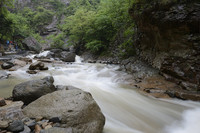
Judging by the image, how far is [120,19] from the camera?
42.2 ft

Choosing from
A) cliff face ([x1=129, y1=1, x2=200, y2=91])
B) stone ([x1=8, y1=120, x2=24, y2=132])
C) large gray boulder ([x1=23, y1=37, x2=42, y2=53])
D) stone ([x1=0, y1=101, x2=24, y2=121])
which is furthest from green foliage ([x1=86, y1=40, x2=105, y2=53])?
stone ([x1=8, y1=120, x2=24, y2=132])

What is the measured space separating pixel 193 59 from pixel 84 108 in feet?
16.2

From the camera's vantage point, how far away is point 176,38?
597cm

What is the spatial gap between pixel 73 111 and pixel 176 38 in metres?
5.65

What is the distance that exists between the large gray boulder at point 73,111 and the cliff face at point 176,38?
13.3ft

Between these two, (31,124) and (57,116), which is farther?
(57,116)

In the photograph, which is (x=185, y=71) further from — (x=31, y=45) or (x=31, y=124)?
(x=31, y=45)

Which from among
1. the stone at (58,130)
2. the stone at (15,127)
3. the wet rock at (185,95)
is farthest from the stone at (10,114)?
the wet rock at (185,95)

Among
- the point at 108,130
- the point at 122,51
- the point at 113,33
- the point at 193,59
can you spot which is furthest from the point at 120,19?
the point at 108,130

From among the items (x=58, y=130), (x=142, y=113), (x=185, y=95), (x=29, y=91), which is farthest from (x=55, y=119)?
(x=185, y=95)

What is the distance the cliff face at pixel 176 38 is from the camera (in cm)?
522

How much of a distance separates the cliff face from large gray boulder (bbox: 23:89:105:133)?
406 centimetres

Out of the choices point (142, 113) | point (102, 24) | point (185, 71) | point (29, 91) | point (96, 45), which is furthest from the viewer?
point (102, 24)

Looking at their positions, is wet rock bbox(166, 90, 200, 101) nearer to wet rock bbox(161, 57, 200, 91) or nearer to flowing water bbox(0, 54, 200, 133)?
flowing water bbox(0, 54, 200, 133)
